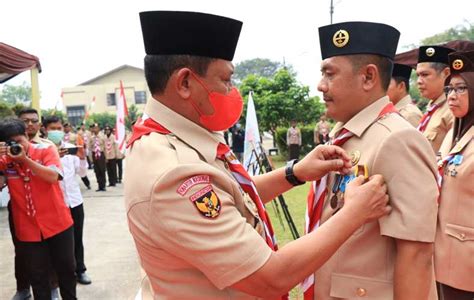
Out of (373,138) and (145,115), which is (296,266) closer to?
(373,138)

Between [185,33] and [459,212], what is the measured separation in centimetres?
217

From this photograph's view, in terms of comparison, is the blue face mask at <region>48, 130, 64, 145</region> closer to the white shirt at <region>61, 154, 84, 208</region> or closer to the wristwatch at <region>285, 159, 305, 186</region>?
the white shirt at <region>61, 154, 84, 208</region>

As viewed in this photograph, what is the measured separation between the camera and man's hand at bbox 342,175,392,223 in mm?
1416

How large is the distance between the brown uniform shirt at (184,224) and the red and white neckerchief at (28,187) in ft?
9.39

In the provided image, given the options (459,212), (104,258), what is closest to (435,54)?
(459,212)

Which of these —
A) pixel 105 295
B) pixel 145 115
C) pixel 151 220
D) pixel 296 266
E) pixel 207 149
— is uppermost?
pixel 145 115

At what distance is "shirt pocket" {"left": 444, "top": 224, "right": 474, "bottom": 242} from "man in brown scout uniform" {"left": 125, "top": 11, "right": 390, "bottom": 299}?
4.78ft

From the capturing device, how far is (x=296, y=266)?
132 centimetres

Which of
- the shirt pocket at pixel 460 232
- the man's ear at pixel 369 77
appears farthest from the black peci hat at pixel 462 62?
the man's ear at pixel 369 77

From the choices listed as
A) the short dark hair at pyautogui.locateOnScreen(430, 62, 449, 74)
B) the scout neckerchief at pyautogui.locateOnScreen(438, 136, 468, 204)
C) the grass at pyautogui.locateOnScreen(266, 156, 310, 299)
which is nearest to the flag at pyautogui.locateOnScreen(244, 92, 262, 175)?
the grass at pyautogui.locateOnScreen(266, 156, 310, 299)

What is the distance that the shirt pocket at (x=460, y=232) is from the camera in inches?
103

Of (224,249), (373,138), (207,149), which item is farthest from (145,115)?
(373,138)

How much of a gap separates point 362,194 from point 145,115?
33.2 inches

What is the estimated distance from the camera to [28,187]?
386 cm
